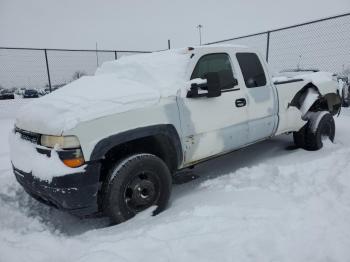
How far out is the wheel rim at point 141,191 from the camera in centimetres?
317

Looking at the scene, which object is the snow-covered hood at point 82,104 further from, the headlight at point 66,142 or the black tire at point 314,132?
the black tire at point 314,132

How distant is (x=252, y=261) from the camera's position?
2402mm

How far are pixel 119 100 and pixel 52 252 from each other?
5.01 ft

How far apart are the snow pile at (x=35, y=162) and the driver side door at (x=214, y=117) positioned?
1340mm

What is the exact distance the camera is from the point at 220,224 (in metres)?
2.96

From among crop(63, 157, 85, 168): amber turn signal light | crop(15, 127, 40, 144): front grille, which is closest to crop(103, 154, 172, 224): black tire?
crop(63, 157, 85, 168): amber turn signal light

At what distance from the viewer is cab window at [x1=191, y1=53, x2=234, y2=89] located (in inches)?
153

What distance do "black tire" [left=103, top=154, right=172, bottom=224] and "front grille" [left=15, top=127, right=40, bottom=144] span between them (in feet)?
2.61

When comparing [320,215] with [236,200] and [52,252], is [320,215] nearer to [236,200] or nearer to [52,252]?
[236,200]

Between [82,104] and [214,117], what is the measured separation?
5.31ft

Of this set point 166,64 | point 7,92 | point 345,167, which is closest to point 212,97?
point 166,64

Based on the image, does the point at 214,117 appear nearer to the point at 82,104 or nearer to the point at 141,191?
the point at 141,191

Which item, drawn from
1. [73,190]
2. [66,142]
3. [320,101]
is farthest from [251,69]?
[73,190]

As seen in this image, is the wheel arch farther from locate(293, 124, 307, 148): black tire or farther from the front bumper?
locate(293, 124, 307, 148): black tire
